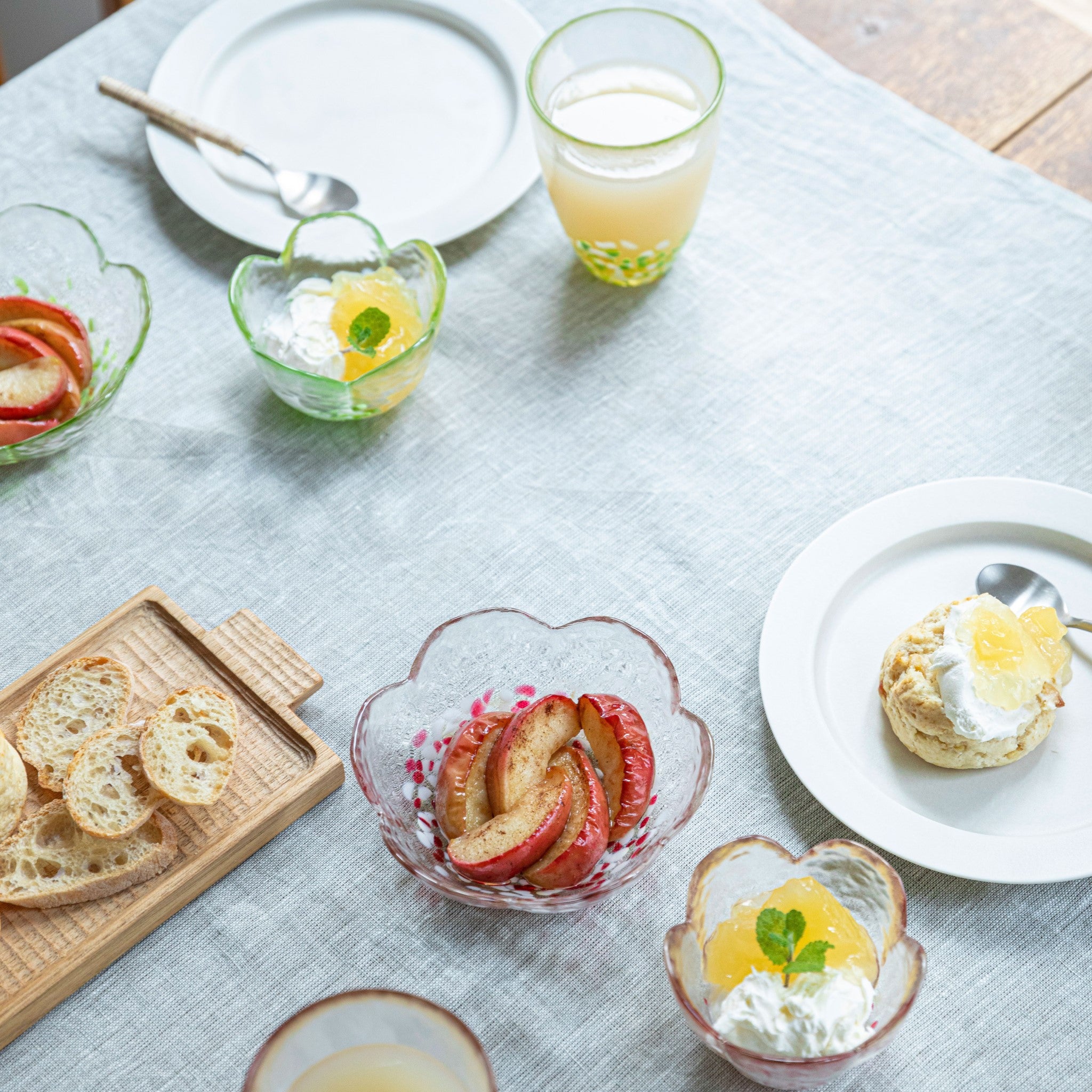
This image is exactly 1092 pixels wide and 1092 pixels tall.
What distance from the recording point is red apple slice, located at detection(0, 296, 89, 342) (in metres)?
1.39

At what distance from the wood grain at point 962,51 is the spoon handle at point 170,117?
0.85m

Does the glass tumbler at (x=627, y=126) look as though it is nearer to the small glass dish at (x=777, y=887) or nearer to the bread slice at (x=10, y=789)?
the small glass dish at (x=777, y=887)

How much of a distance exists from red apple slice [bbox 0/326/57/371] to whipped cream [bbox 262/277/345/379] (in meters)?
0.26

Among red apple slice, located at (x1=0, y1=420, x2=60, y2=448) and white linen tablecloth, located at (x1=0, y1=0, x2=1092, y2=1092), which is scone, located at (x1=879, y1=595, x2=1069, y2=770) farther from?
red apple slice, located at (x1=0, y1=420, x2=60, y2=448)

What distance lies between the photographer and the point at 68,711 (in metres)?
1.12

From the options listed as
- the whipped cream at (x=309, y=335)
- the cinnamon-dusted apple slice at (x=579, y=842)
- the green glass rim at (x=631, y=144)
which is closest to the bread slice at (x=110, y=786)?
the cinnamon-dusted apple slice at (x=579, y=842)

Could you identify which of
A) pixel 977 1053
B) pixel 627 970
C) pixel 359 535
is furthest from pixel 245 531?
pixel 977 1053

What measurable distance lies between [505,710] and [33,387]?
26.8 inches

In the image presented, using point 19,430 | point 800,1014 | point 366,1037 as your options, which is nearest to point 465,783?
point 366,1037

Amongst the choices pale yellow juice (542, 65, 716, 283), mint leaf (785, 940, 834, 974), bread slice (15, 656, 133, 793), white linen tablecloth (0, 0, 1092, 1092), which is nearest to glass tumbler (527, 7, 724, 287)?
pale yellow juice (542, 65, 716, 283)

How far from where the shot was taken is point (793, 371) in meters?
1.43

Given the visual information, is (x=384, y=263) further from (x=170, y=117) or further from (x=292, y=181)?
(x=170, y=117)

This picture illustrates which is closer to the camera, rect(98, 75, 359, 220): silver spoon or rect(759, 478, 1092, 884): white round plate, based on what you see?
rect(759, 478, 1092, 884): white round plate

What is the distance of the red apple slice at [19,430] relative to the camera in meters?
1.30
